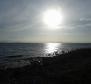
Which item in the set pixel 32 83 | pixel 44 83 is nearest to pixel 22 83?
pixel 32 83

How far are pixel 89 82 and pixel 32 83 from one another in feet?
14.5

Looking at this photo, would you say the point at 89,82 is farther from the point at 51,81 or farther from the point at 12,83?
the point at 12,83

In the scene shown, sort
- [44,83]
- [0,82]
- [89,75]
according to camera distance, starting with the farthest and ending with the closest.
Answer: [0,82]
[89,75]
[44,83]

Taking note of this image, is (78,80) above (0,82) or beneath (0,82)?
above

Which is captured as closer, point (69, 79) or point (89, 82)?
point (89, 82)

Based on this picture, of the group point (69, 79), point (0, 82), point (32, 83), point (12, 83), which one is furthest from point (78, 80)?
point (0, 82)

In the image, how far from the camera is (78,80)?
11.4 meters

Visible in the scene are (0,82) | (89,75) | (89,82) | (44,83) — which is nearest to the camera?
(89,82)

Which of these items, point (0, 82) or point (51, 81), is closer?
point (51, 81)

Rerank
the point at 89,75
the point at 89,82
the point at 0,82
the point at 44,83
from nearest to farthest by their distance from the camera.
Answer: the point at 89,82 < the point at 44,83 < the point at 89,75 < the point at 0,82

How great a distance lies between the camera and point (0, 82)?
14703mm

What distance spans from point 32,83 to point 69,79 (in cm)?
298

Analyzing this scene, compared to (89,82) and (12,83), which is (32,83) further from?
(89,82)

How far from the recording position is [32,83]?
12.1 metres
